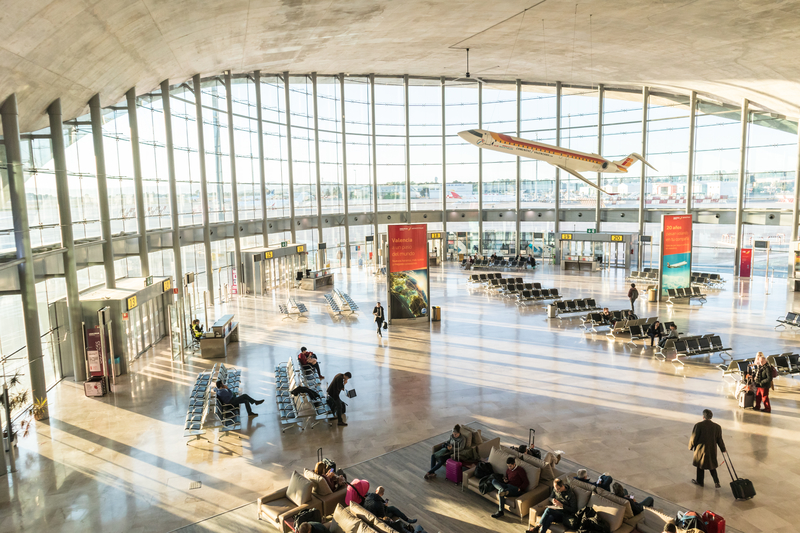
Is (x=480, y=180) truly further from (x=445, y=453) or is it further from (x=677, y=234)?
(x=445, y=453)

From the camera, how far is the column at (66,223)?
13.0 meters

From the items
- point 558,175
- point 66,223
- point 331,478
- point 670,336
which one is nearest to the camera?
point 331,478

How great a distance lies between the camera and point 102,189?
1548 centimetres

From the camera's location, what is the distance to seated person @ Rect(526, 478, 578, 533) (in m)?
6.40

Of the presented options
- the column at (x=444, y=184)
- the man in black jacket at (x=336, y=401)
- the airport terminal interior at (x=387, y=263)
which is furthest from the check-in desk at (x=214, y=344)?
the column at (x=444, y=184)

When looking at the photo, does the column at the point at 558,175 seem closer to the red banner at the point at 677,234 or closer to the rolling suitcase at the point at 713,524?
the red banner at the point at 677,234

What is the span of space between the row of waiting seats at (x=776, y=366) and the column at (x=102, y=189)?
16.2m

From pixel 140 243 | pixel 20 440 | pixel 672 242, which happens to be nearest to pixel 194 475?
pixel 20 440

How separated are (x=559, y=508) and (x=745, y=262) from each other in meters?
26.7

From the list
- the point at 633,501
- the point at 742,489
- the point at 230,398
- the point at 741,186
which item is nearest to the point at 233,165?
the point at 230,398

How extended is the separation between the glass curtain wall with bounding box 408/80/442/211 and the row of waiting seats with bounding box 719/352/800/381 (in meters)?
25.7

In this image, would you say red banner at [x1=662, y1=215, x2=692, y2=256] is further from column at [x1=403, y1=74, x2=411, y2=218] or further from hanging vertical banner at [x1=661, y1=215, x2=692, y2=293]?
column at [x1=403, y1=74, x2=411, y2=218]

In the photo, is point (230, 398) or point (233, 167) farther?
point (233, 167)

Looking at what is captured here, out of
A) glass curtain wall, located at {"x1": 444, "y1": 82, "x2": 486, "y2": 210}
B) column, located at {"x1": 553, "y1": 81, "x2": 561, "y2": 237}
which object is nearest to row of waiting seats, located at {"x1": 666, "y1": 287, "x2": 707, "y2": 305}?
column, located at {"x1": 553, "y1": 81, "x2": 561, "y2": 237}
